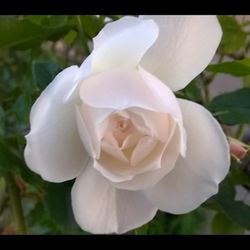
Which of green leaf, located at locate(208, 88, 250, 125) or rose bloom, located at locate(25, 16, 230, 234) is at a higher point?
rose bloom, located at locate(25, 16, 230, 234)

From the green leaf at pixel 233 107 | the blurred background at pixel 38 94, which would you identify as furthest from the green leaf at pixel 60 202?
the green leaf at pixel 233 107

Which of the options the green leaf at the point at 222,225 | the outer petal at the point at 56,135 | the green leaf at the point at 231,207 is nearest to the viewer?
the outer petal at the point at 56,135

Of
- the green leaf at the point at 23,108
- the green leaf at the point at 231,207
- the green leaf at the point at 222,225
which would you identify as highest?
the green leaf at the point at 23,108

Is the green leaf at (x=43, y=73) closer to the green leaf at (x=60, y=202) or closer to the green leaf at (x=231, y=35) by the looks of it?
the green leaf at (x=60, y=202)

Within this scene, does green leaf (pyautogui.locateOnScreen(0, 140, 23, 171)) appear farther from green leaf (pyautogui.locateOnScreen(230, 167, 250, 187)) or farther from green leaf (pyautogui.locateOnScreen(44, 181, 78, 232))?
green leaf (pyautogui.locateOnScreen(230, 167, 250, 187))

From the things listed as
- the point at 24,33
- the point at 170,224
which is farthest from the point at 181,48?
the point at 170,224

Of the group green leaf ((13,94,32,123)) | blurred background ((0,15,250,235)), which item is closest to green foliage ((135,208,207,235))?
blurred background ((0,15,250,235))
